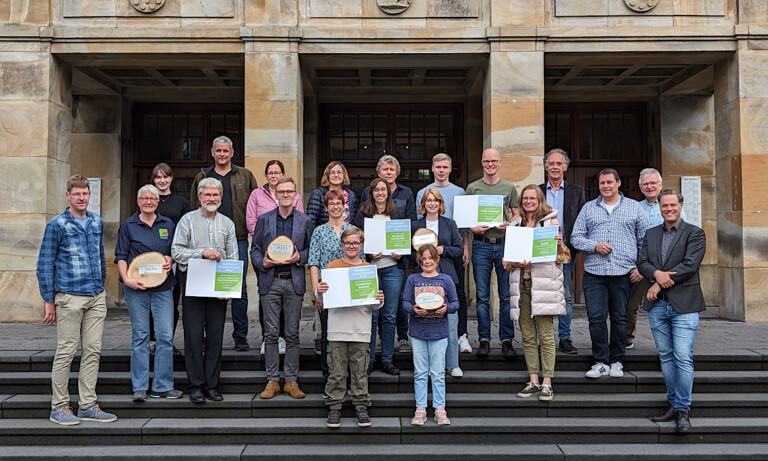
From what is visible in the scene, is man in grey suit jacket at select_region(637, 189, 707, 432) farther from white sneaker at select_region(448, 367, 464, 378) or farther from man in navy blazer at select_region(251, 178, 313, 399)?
man in navy blazer at select_region(251, 178, 313, 399)

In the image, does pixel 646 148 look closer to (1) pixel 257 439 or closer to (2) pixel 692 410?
(2) pixel 692 410

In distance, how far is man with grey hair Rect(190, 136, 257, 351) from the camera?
6.63 metres

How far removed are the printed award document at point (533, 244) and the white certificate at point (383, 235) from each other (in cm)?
102

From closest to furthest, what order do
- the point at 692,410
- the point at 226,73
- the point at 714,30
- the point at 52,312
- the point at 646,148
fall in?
the point at 52,312
the point at 692,410
the point at 714,30
the point at 226,73
the point at 646,148

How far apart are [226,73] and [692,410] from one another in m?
9.49

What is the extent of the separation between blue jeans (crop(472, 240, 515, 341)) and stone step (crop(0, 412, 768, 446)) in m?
1.13

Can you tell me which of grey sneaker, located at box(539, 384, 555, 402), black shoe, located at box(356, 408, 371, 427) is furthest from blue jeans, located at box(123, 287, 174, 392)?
grey sneaker, located at box(539, 384, 555, 402)

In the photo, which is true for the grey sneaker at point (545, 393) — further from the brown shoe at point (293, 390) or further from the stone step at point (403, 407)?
the brown shoe at point (293, 390)

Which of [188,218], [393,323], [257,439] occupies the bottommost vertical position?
[257,439]

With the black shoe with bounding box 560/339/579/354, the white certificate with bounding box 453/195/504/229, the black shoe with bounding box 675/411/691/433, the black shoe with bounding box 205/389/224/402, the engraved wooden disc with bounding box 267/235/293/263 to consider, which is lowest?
the black shoe with bounding box 675/411/691/433

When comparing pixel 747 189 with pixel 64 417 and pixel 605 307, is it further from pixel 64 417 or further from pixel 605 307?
pixel 64 417

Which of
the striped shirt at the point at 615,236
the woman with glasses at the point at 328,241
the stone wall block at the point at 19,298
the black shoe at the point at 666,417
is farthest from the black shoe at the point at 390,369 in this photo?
the stone wall block at the point at 19,298

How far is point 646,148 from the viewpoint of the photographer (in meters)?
12.7

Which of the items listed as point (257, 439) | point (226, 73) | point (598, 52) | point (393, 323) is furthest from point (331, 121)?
point (257, 439)
